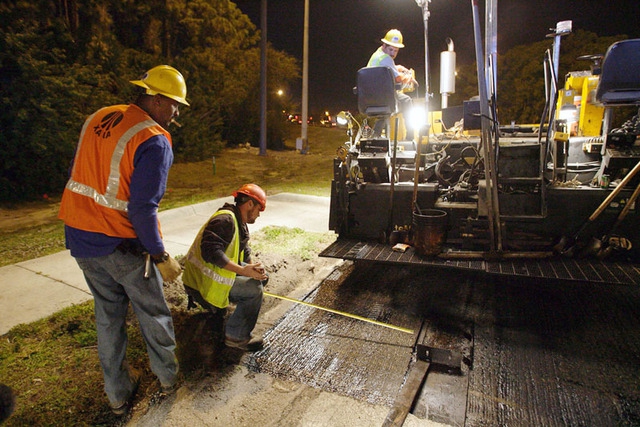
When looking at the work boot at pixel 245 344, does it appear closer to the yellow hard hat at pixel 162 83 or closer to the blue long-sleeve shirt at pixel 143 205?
the blue long-sleeve shirt at pixel 143 205

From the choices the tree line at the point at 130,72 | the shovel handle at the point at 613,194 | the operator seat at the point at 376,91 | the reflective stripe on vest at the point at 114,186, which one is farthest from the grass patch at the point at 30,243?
the shovel handle at the point at 613,194

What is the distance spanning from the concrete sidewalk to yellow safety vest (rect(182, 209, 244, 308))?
1717 mm

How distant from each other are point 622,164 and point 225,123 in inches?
755

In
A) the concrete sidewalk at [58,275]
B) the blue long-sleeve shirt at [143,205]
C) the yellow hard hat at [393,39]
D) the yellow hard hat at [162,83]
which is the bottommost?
the concrete sidewalk at [58,275]

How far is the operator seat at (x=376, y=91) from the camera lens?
16.3 ft

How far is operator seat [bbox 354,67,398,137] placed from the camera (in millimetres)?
4953

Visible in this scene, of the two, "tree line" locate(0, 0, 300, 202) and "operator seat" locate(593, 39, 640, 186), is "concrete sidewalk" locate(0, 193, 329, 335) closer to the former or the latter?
"operator seat" locate(593, 39, 640, 186)

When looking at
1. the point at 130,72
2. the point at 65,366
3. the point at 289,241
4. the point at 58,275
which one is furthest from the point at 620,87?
the point at 130,72

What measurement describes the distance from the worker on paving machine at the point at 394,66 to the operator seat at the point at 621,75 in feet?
7.51

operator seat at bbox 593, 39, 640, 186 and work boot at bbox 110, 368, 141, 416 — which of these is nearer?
work boot at bbox 110, 368, 141, 416

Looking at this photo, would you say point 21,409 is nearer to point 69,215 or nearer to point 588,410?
point 69,215

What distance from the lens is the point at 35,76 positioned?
30.3ft

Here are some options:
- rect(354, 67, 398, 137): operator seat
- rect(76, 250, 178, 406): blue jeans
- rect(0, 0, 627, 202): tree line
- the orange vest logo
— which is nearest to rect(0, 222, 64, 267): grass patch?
rect(0, 0, 627, 202): tree line

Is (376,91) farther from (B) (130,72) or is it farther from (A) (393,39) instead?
(B) (130,72)
